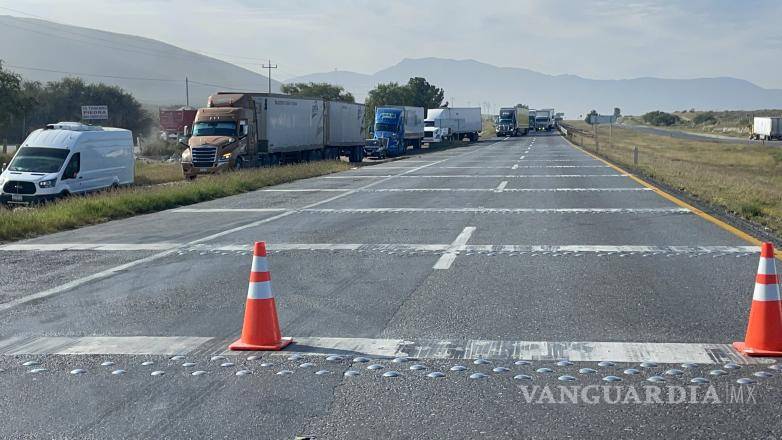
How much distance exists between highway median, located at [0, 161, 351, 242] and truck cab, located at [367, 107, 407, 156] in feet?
84.5

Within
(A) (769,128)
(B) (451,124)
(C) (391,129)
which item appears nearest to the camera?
(C) (391,129)

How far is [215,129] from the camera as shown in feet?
115

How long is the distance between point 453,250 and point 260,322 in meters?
5.59

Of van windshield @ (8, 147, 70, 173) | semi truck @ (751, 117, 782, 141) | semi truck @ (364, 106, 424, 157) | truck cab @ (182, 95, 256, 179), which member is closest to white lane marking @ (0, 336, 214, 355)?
van windshield @ (8, 147, 70, 173)

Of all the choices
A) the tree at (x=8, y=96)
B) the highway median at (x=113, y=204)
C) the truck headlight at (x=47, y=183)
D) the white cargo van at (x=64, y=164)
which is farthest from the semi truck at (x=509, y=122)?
the truck headlight at (x=47, y=183)

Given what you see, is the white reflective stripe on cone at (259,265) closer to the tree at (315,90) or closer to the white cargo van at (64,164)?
the white cargo van at (64,164)

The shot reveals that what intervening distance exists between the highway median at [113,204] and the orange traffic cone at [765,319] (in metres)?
12.7

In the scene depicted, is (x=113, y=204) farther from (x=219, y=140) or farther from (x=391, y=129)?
(x=391, y=129)

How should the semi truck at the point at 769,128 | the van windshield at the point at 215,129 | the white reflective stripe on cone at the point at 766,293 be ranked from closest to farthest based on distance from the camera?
1. the white reflective stripe on cone at the point at 766,293
2. the van windshield at the point at 215,129
3. the semi truck at the point at 769,128

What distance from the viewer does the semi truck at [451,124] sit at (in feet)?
249

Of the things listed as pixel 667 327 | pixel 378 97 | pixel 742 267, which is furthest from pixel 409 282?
pixel 378 97

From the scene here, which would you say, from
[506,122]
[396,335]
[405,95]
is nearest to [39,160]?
[396,335]

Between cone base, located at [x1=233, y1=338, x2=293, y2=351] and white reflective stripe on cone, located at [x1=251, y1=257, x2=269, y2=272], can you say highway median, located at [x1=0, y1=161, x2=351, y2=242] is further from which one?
cone base, located at [x1=233, y1=338, x2=293, y2=351]

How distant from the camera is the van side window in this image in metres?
24.8
